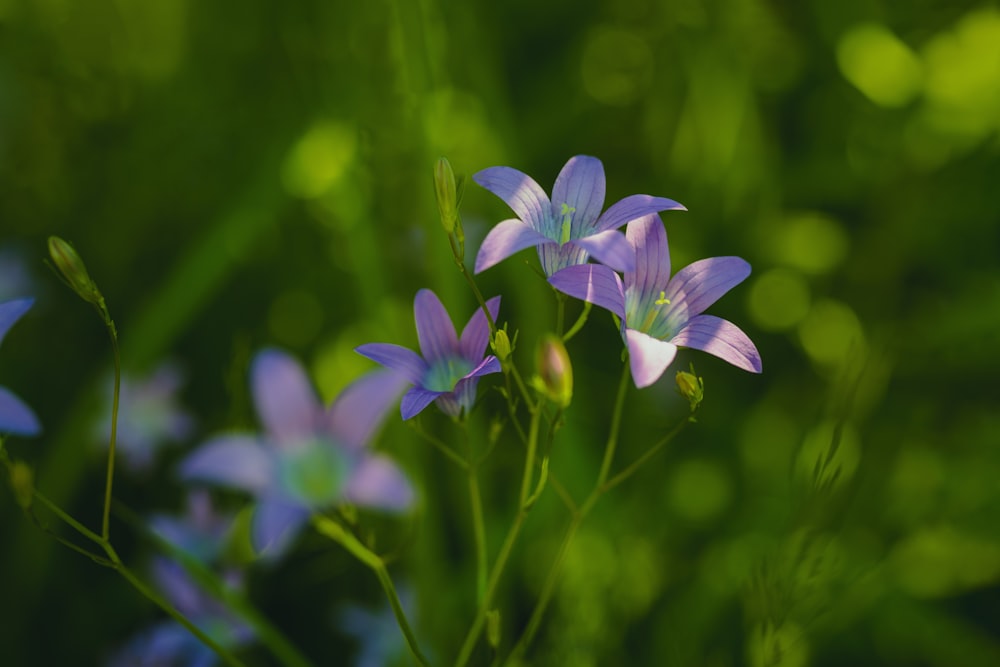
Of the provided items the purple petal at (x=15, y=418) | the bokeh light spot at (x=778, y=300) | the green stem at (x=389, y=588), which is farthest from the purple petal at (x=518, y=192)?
the bokeh light spot at (x=778, y=300)

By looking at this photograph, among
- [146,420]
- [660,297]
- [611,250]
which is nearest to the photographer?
[611,250]

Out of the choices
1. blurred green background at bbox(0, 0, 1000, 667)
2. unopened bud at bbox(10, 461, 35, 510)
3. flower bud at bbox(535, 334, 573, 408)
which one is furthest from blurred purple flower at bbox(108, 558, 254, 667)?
flower bud at bbox(535, 334, 573, 408)

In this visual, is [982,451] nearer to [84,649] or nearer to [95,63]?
[84,649]

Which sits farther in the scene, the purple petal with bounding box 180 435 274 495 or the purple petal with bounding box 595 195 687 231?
the purple petal with bounding box 180 435 274 495

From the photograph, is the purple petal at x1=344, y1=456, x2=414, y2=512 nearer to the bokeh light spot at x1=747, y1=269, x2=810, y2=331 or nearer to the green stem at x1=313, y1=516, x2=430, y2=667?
the green stem at x1=313, y1=516, x2=430, y2=667

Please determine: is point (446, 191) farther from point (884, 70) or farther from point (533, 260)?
point (884, 70)

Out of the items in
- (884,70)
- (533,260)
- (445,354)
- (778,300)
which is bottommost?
(778,300)

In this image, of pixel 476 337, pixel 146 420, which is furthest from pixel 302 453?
pixel 146 420
